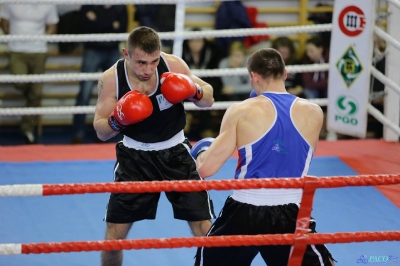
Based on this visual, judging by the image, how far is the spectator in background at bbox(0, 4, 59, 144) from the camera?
578 cm

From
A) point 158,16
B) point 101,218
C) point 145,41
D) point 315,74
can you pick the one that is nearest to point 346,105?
point 315,74

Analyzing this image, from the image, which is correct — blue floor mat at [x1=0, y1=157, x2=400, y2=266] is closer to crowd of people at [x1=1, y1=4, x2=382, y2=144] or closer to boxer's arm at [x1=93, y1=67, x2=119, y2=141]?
boxer's arm at [x1=93, y1=67, x2=119, y2=141]

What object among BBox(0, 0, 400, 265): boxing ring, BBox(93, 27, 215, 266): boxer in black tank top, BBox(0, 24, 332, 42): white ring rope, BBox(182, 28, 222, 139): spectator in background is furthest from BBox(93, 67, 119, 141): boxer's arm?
BBox(182, 28, 222, 139): spectator in background

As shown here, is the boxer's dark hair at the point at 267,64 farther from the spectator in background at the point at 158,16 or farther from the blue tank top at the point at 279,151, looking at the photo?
the spectator in background at the point at 158,16

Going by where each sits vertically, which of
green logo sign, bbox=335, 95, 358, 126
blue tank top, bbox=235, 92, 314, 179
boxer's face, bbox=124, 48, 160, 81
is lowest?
green logo sign, bbox=335, 95, 358, 126

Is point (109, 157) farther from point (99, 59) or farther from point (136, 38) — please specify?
point (136, 38)

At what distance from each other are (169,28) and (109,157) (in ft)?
5.54

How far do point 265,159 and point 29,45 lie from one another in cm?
376

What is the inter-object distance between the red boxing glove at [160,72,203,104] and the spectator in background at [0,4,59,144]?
2.90 metres

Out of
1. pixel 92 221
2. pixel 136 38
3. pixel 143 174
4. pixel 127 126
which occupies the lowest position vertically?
pixel 92 221

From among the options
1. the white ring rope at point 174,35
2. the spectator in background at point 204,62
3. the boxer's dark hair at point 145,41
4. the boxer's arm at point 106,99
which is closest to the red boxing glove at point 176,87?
the boxer's dark hair at point 145,41

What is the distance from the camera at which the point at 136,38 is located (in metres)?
3.13

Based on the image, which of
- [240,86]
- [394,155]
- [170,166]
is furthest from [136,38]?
[240,86]

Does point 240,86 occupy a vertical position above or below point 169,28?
below
